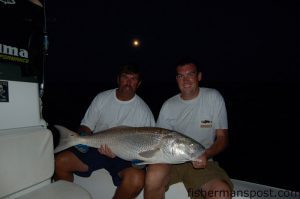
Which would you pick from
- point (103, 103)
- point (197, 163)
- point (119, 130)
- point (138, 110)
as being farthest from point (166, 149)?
point (103, 103)

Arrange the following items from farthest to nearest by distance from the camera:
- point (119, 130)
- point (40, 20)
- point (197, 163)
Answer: point (119, 130)
point (197, 163)
point (40, 20)

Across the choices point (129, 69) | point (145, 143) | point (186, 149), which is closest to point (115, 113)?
point (129, 69)

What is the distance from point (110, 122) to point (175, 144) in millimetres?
1319

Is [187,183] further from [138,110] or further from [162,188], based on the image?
[138,110]

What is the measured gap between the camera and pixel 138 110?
3943mm

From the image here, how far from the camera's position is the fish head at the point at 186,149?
2904 mm

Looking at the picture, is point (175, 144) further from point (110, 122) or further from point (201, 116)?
point (110, 122)

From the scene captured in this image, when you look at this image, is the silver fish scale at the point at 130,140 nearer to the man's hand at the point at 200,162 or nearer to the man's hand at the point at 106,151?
the man's hand at the point at 106,151

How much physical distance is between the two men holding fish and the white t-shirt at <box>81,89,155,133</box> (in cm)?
1

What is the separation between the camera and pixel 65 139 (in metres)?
3.21

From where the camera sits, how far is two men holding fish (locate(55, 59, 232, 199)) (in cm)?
293

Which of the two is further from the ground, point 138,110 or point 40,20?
point 40,20

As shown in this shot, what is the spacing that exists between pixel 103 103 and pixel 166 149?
1.47 m

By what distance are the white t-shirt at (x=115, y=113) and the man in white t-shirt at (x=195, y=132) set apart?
0.92 feet
